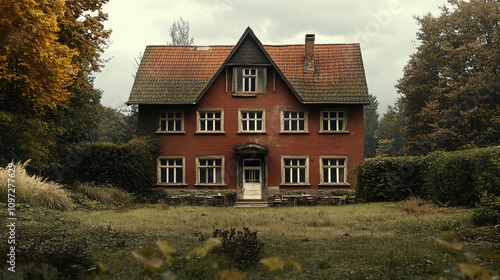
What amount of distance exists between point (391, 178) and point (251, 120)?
902cm

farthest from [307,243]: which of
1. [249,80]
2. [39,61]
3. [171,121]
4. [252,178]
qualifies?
[171,121]

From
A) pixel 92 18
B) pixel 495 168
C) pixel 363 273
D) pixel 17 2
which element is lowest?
pixel 363 273

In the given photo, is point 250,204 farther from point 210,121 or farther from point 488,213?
point 488,213

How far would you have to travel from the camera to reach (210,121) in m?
28.5

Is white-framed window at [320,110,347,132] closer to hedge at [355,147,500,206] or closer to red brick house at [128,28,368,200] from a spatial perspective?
red brick house at [128,28,368,200]

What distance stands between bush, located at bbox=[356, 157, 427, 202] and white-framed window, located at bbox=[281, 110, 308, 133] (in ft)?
16.3

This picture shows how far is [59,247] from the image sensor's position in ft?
28.2

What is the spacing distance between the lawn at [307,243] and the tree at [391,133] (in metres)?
A: 50.5

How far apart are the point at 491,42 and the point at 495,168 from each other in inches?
990

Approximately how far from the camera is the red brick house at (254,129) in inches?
1102

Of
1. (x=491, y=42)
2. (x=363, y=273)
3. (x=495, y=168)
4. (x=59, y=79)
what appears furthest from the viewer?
(x=491, y=42)

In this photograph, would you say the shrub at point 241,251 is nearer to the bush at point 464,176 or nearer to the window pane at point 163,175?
Result: the bush at point 464,176

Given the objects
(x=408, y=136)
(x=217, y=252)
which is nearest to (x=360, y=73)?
(x=408, y=136)

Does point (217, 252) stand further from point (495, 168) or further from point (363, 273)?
point (495, 168)
